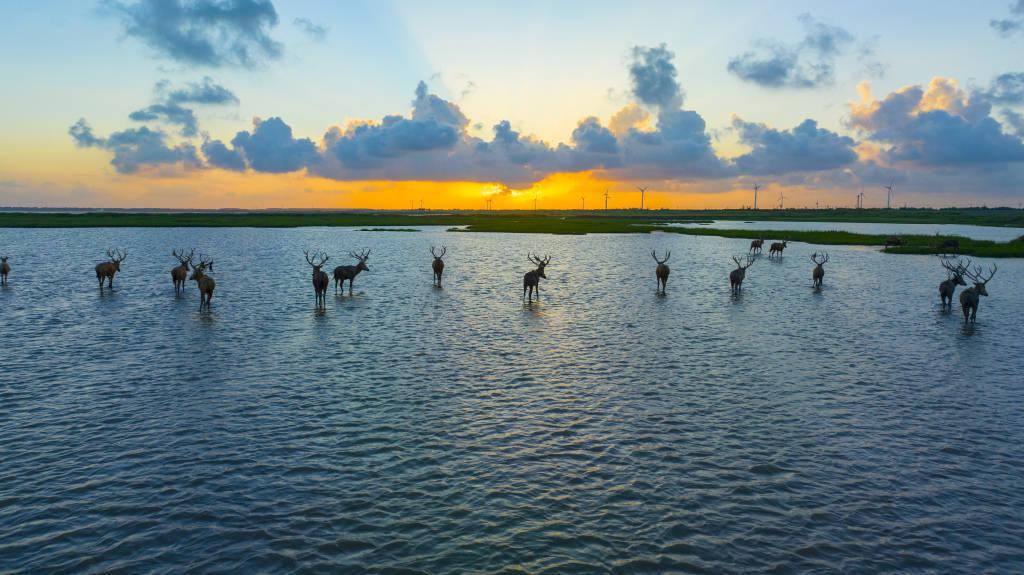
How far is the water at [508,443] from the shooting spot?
8.98 m

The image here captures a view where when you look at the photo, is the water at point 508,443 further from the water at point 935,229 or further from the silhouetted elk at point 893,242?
the water at point 935,229

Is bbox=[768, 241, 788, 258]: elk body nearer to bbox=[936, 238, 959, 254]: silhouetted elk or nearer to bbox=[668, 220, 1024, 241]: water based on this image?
bbox=[936, 238, 959, 254]: silhouetted elk

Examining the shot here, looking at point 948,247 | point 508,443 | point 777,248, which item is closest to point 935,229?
point 948,247

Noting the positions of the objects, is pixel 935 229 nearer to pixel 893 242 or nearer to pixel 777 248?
pixel 893 242

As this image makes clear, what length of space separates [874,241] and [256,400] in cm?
8678

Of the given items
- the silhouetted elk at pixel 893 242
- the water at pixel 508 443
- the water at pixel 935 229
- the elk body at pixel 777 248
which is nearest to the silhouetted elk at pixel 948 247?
the silhouetted elk at pixel 893 242

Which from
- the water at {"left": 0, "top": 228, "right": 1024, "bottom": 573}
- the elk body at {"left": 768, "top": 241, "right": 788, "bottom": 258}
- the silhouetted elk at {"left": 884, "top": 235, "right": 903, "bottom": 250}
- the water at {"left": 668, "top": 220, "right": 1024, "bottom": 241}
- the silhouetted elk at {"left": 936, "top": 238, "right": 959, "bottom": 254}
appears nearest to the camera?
the water at {"left": 0, "top": 228, "right": 1024, "bottom": 573}

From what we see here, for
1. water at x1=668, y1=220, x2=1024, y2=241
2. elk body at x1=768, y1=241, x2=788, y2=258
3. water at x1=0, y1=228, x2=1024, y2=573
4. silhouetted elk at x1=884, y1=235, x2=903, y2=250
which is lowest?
water at x1=0, y1=228, x2=1024, y2=573

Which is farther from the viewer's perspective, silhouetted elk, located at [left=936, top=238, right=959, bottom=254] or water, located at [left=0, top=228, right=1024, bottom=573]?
silhouetted elk, located at [left=936, top=238, right=959, bottom=254]

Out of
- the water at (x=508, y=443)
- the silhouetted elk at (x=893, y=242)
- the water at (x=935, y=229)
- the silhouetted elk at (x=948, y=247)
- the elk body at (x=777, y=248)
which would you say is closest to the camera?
the water at (x=508, y=443)

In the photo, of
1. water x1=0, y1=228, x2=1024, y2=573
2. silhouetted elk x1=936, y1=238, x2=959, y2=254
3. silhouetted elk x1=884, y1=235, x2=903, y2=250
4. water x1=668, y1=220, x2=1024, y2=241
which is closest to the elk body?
silhouetted elk x1=884, y1=235, x2=903, y2=250

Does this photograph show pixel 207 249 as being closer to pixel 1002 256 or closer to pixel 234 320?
pixel 234 320

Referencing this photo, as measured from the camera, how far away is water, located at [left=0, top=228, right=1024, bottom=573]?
898 centimetres

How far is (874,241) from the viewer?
82.4 m
